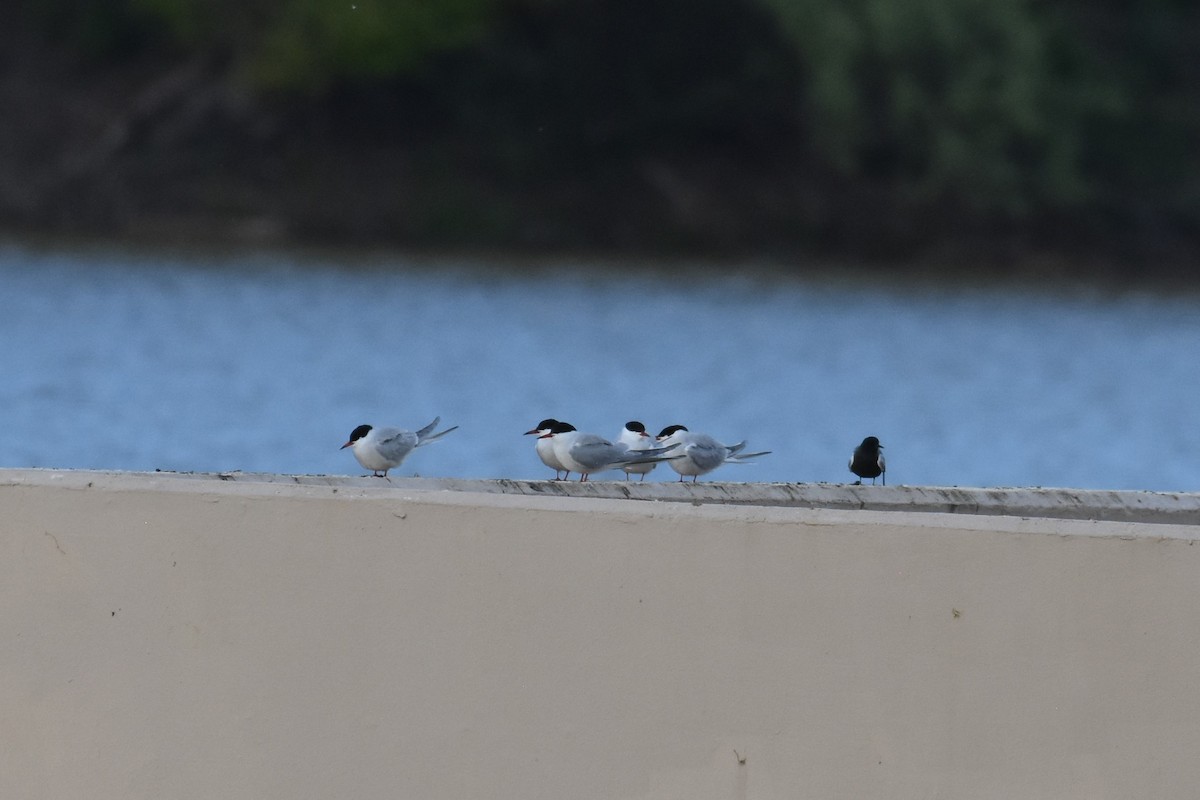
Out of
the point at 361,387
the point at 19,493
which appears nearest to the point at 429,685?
the point at 19,493

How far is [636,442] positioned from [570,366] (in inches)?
926

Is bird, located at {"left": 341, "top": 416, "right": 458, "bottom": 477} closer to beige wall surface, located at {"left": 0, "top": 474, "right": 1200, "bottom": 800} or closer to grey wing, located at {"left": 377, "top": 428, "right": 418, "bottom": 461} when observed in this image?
grey wing, located at {"left": 377, "top": 428, "right": 418, "bottom": 461}

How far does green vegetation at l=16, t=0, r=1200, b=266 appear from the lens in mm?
37688

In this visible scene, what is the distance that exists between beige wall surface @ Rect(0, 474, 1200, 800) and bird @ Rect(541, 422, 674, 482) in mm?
2004

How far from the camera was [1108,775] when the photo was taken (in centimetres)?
436

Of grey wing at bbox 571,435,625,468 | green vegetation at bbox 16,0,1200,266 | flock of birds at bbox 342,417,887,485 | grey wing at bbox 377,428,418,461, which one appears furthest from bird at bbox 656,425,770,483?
green vegetation at bbox 16,0,1200,266

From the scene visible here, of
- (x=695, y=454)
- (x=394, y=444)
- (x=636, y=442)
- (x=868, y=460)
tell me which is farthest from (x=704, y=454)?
(x=394, y=444)

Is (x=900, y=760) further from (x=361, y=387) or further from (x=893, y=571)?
(x=361, y=387)

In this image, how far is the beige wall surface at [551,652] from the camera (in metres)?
4.38

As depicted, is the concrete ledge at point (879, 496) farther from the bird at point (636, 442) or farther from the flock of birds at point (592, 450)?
the bird at point (636, 442)

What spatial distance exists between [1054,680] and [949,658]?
0.77ft

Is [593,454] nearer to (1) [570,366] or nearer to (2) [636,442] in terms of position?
(2) [636,442]

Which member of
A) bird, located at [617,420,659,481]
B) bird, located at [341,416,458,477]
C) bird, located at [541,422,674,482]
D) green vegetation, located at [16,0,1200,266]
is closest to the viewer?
bird, located at [541,422,674,482]

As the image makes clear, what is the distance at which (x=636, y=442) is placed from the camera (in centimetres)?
714
